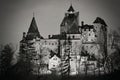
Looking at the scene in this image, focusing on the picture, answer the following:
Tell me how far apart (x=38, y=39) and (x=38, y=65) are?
3.07 feet

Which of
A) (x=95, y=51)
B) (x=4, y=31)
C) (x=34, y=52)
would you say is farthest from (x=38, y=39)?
(x=95, y=51)

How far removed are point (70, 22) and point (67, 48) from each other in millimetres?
1156

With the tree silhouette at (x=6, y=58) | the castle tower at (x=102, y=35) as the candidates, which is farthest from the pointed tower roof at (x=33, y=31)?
the castle tower at (x=102, y=35)

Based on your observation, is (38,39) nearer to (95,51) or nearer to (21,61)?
(21,61)

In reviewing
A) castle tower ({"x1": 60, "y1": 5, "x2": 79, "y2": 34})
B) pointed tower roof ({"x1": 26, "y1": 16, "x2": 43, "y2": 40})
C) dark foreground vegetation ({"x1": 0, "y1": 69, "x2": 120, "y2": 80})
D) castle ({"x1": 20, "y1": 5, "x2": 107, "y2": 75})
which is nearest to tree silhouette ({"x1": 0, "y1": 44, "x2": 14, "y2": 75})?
dark foreground vegetation ({"x1": 0, "y1": 69, "x2": 120, "y2": 80})

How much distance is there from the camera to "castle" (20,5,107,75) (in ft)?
34.5

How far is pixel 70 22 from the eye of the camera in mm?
11789

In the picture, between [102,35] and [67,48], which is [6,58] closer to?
[67,48]

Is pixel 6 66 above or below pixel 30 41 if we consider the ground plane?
below

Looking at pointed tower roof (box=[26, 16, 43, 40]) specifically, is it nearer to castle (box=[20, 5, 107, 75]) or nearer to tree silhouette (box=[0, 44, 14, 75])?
castle (box=[20, 5, 107, 75])

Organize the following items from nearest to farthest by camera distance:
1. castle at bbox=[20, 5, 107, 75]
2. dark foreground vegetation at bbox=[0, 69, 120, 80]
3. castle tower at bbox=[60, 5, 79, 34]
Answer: dark foreground vegetation at bbox=[0, 69, 120, 80]
castle tower at bbox=[60, 5, 79, 34]
castle at bbox=[20, 5, 107, 75]

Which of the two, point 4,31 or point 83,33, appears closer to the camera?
point 4,31

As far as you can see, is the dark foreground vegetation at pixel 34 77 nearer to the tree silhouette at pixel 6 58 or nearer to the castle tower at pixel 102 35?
the tree silhouette at pixel 6 58

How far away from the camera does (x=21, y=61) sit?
10625 mm
